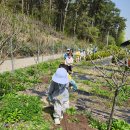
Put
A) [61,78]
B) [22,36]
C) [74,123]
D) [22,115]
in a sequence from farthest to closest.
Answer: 1. [22,36]
2. [74,123]
3. [22,115]
4. [61,78]

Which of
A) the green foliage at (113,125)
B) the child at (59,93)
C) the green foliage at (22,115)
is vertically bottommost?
the green foliage at (113,125)

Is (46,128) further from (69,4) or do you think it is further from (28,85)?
(69,4)

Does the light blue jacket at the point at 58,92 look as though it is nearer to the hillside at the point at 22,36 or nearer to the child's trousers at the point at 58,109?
the child's trousers at the point at 58,109

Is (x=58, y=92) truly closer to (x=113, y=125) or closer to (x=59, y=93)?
(x=59, y=93)

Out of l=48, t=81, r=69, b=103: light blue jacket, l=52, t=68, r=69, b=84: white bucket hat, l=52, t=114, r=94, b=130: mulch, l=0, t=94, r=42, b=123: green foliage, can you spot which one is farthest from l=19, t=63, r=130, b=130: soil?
l=52, t=68, r=69, b=84: white bucket hat

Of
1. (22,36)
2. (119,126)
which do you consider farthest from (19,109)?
(22,36)

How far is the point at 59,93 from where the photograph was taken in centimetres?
707

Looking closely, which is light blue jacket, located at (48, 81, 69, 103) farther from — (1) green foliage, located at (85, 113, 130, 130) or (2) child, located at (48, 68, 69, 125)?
(1) green foliage, located at (85, 113, 130, 130)

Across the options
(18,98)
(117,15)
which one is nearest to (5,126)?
(18,98)

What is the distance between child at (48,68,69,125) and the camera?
22.7ft

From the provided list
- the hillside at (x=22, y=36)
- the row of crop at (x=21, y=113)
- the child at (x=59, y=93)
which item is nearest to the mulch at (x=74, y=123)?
the child at (x=59, y=93)

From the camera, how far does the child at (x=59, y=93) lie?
691cm

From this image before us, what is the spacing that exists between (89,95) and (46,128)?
14.8ft

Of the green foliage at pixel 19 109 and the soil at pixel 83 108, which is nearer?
the green foliage at pixel 19 109
